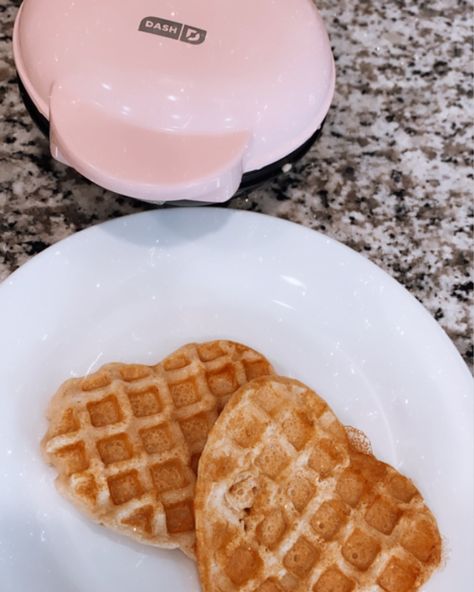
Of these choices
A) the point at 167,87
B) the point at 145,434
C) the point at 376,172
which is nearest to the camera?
the point at 167,87

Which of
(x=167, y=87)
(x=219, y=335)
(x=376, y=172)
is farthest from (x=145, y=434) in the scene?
(x=376, y=172)

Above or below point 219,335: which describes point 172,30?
above

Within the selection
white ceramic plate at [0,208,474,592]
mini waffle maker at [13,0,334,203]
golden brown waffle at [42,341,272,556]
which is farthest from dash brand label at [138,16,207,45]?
golden brown waffle at [42,341,272,556]

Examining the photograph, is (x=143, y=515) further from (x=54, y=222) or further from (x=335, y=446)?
(x=54, y=222)

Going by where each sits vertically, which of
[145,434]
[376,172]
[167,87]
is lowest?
[145,434]

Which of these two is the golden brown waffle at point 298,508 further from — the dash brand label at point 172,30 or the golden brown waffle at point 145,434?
the dash brand label at point 172,30

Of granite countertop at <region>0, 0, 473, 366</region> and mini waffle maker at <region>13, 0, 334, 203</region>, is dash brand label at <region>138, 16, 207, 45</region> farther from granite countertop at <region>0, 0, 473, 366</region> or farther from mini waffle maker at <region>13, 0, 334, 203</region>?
granite countertop at <region>0, 0, 473, 366</region>

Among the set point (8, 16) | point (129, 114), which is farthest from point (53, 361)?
point (8, 16)

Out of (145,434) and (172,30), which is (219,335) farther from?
(172,30)
